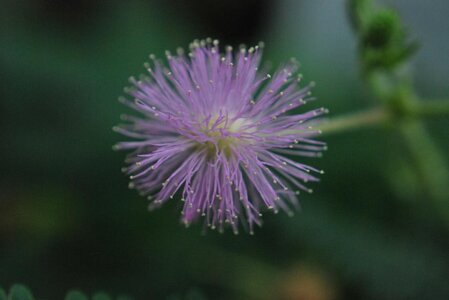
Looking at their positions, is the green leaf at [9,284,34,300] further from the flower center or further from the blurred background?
the blurred background

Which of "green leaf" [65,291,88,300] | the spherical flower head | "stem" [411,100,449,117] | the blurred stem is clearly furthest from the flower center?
the blurred stem

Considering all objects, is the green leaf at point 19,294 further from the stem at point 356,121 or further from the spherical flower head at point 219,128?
the stem at point 356,121

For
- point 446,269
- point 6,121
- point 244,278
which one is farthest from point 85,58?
point 446,269

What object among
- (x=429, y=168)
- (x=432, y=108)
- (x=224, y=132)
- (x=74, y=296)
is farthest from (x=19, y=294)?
(x=429, y=168)

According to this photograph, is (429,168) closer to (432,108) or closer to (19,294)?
(432,108)

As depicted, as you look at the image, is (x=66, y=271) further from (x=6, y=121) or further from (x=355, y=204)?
(x=355, y=204)

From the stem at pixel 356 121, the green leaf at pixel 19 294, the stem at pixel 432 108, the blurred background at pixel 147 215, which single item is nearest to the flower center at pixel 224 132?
the stem at pixel 356 121
